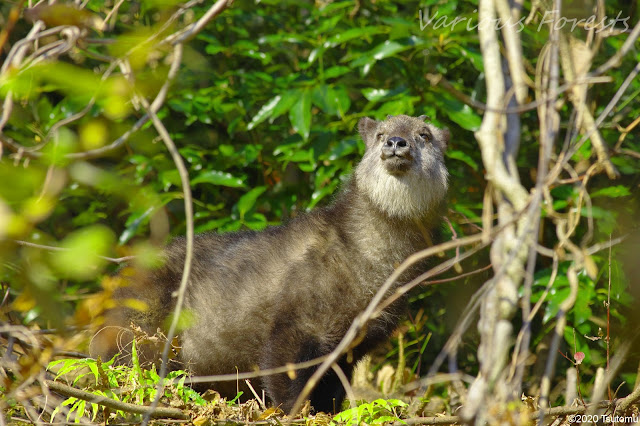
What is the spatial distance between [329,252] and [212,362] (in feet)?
4.22

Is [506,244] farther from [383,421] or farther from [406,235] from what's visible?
[406,235]

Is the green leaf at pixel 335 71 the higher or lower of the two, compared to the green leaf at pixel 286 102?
higher

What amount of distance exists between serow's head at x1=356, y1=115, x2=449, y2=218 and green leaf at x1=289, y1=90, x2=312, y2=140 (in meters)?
0.54

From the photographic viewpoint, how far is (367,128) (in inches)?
238

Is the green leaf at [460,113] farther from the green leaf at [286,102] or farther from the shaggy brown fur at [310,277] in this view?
the green leaf at [286,102]

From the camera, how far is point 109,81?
1955mm

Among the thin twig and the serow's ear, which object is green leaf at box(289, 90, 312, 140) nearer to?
the serow's ear

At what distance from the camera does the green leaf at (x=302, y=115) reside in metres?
5.69


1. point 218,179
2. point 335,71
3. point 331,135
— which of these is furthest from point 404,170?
point 218,179

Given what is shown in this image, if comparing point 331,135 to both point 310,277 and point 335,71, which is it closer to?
point 335,71

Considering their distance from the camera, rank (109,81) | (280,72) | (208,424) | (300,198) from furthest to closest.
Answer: (280,72)
(300,198)
(208,424)
(109,81)

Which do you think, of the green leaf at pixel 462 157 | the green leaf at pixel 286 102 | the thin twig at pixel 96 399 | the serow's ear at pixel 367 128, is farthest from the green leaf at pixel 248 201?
the thin twig at pixel 96 399

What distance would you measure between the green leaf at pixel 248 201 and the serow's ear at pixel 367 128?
1.13 meters

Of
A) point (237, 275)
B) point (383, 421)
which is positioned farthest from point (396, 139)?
point (383, 421)
